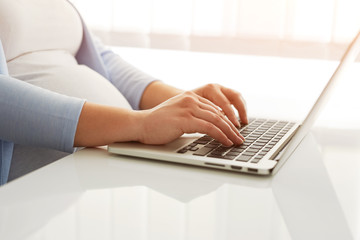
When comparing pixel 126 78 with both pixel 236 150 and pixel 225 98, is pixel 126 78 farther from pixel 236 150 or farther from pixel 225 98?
pixel 236 150

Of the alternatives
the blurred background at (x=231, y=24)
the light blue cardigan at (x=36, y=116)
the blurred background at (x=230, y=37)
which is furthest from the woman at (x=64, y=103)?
the blurred background at (x=231, y=24)

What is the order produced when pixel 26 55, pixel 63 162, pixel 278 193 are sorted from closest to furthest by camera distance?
pixel 278 193
pixel 63 162
pixel 26 55

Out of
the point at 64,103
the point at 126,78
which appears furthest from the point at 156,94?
the point at 64,103

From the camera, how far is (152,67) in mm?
2111

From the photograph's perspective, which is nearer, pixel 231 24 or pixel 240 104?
pixel 240 104

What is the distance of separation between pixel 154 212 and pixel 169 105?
240 mm

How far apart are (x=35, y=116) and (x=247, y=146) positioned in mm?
299

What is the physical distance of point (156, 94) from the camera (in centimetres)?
106

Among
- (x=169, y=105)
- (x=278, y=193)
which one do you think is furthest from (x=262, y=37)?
(x=278, y=193)

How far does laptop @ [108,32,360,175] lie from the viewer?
60cm

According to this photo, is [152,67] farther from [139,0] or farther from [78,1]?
[78,1]

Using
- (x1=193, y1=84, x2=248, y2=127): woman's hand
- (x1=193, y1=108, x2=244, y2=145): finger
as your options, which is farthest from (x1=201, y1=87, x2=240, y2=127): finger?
(x1=193, y1=108, x2=244, y2=145): finger

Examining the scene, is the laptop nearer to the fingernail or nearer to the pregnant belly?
the fingernail

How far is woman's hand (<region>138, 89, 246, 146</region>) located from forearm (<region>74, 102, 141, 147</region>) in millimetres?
15
